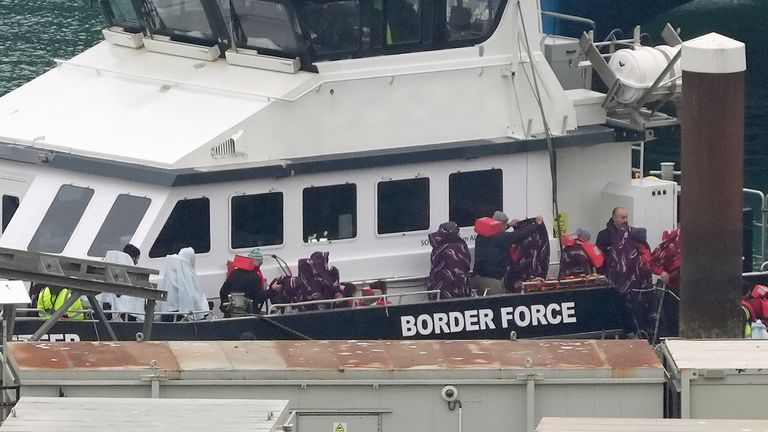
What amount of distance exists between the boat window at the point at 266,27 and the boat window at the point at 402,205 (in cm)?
152

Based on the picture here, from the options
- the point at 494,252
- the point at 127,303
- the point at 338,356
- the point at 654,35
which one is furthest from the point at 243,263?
the point at 654,35

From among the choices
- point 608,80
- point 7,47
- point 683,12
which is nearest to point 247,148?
point 608,80

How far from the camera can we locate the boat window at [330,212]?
A: 15562 millimetres

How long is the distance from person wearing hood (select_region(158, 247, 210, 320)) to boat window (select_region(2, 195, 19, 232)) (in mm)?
1967

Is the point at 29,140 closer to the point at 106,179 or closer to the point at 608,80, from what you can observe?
the point at 106,179

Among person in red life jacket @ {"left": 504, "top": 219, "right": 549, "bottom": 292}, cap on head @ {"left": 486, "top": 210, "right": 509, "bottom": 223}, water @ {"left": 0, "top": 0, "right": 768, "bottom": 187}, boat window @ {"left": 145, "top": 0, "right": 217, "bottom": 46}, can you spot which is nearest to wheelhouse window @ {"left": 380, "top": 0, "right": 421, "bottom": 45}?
boat window @ {"left": 145, "top": 0, "right": 217, "bottom": 46}

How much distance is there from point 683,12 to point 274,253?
109ft

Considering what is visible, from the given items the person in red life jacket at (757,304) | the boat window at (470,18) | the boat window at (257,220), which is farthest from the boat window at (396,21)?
the person in red life jacket at (757,304)

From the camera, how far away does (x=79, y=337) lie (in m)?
14.7

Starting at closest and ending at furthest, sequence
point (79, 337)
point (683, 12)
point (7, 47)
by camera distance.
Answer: point (79, 337) → point (7, 47) → point (683, 12)

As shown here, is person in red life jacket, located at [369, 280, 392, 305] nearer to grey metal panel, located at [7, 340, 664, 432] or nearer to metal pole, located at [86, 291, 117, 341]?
metal pole, located at [86, 291, 117, 341]

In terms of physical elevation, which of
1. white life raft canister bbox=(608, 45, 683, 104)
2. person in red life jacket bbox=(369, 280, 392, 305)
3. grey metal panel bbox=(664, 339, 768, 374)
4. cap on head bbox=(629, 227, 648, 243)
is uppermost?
white life raft canister bbox=(608, 45, 683, 104)

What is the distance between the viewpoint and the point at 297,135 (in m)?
15.5

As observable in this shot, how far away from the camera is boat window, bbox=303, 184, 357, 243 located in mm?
15562
